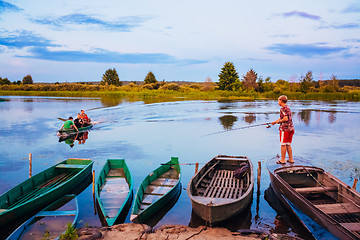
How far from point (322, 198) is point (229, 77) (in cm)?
6639

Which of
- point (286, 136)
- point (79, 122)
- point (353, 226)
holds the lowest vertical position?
point (353, 226)

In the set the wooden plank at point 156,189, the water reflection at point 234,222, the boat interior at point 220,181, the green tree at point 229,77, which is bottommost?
the water reflection at point 234,222

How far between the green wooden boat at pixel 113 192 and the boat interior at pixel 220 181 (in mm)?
2250

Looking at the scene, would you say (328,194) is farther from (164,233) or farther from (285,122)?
(164,233)

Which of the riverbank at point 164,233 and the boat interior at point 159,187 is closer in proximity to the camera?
→ the riverbank at point 164,233

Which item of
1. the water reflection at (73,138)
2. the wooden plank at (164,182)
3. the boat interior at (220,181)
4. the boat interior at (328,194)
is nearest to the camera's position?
the boat interior at (328,194)

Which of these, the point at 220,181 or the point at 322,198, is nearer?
the point at 322,198

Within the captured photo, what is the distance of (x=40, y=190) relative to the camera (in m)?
9.82

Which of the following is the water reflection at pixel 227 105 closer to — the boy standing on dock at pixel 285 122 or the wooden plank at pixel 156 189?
the boy standing on dock at pixel 285 122

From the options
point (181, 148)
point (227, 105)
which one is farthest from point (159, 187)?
point (227, 105)

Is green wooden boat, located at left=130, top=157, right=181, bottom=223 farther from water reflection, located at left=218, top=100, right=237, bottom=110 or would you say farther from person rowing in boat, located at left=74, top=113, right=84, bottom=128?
water reflection, located at left=218, top=100, right=237, bottom=110

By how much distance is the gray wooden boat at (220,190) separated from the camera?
24.7 feet

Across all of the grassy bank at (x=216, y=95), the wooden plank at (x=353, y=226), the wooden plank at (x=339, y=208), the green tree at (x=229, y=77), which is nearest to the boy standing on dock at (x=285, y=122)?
the wooden plank at (x=339, y=208)

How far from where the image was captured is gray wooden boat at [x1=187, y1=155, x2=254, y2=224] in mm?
7516
